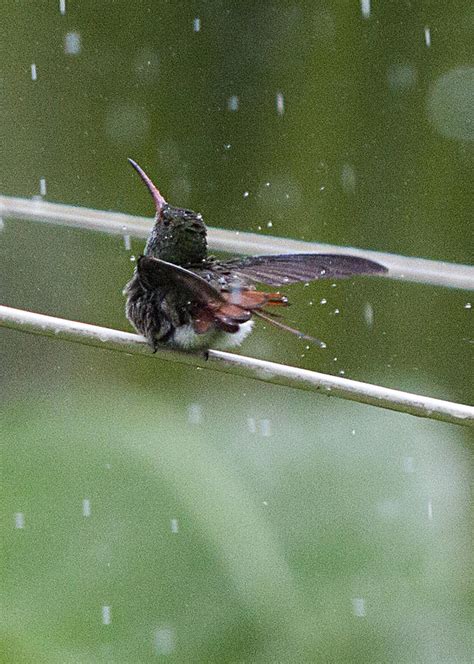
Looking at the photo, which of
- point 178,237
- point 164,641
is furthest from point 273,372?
point 164,641

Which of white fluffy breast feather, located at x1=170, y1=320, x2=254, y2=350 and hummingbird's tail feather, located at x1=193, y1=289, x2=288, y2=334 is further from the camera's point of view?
white fluffy breast feather, located at x1=170, y1=320, x2=254, y2=350

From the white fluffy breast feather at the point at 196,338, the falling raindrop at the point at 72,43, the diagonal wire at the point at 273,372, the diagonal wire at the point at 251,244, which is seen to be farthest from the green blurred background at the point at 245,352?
the diagonal wire at the point at 273,372

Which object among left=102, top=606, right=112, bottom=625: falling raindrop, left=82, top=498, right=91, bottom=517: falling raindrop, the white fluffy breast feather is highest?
the white fluffy breast feather

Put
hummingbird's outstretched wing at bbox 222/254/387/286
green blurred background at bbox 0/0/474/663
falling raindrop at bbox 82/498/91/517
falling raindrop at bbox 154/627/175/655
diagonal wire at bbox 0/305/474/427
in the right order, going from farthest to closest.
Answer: falling raindrop at bbox 82/498/91/517 < green blurred background at bbox 0/0/474/663 < falling raindrop at bbox 154/627/175/655 < hummingbird's outstretched wing at bbox 222/254/387/286 < diagonal wire at bbox 0/305/474/427

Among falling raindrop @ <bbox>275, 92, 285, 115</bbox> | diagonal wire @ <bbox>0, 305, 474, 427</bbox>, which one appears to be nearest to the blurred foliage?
falling raindrop @ <bbox>275, 92, 285, 115</bbox>

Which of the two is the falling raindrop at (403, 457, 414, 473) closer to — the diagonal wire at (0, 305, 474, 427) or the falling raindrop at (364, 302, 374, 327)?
the falling raindrop at (364, 302, 374, 327)

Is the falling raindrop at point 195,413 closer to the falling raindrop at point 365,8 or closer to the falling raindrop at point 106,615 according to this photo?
the falling raindrop at point 106,615

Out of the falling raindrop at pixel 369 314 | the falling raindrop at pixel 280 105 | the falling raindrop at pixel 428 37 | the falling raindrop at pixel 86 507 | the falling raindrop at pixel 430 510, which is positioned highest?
the falling raindrop at pixel 428 37

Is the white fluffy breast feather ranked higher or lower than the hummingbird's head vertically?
lower
